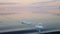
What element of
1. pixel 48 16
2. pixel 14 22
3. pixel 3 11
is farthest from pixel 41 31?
pixel 3 11

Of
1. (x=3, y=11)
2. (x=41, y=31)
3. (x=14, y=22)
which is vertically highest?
(x=3, y=11)

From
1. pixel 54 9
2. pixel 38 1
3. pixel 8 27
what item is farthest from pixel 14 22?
pixel 54 9

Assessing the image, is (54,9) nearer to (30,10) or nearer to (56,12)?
(56,12)

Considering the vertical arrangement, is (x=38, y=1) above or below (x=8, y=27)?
above

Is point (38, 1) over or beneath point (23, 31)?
over

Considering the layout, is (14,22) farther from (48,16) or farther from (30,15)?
(48,16)

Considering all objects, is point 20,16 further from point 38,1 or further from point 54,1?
point 54,1

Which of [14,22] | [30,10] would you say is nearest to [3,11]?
[14,22]
